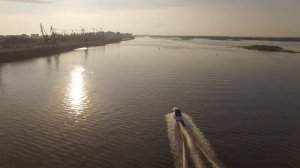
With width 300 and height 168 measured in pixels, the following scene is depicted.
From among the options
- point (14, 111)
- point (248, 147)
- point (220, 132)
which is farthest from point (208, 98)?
point (14, 111)

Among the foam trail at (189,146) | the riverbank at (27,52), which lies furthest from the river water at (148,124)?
the riverbank at (27,52)

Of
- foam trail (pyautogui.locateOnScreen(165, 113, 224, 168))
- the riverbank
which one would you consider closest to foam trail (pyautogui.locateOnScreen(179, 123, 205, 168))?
foam trail (pyautogui.locateOnScreen(165, 113, 224, 168))

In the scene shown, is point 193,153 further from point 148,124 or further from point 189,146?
point 148,124

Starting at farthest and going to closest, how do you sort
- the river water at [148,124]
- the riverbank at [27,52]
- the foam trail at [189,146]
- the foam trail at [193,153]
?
the riverbank at [27,52] → the river water at [148,124] → the foam trail at [189,146] → the foam trail at [193,153]

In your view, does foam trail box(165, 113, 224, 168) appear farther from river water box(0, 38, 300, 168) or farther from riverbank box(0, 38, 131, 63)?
riverbank box(0, 38, 131, 63)

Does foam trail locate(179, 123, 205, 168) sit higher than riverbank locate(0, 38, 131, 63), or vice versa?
riverbank locate(0, 38, 131, 63)

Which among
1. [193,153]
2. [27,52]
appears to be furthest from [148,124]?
[27,52]

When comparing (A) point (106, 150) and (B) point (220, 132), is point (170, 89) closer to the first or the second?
(B) point (220, 132)

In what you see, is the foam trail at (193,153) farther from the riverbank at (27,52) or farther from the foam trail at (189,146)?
the riverbank at (27,52)

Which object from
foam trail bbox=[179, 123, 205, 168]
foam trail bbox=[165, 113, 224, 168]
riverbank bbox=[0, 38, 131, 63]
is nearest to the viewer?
foam trail bbox=[179, 123, 205, 168]
